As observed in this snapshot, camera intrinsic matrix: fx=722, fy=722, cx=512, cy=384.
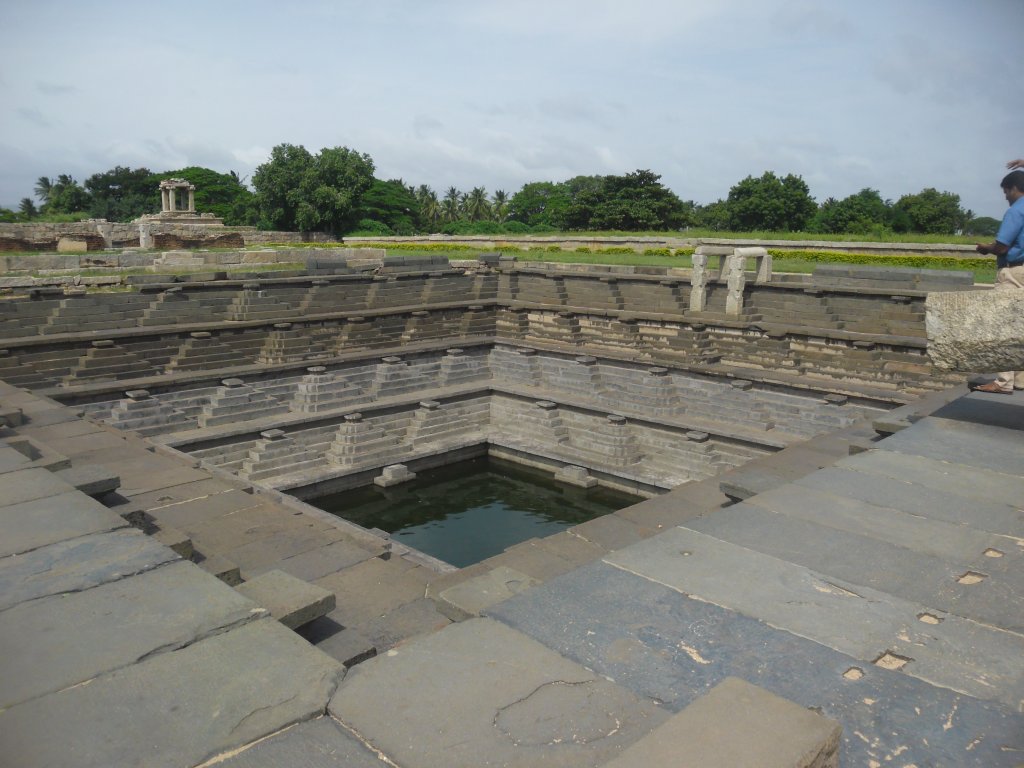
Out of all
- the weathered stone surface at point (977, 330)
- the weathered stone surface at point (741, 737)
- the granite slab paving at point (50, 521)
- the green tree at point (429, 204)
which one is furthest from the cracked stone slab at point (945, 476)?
the green tree at point (429, 204)

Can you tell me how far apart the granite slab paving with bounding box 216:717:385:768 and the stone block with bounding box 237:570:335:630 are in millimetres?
999

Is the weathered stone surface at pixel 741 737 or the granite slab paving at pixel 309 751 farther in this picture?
the granite slab paving at pixel 309 751

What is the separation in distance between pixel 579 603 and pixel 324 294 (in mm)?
12443

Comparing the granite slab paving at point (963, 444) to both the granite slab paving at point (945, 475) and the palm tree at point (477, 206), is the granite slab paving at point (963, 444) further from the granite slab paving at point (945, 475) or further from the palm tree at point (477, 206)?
the palm tree at point (477, 206)

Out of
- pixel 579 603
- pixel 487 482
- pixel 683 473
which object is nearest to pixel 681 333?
pixel 683 473

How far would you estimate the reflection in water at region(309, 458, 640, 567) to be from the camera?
10766mm

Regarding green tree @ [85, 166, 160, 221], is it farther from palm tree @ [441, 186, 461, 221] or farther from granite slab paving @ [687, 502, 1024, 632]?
granite slab paving @ [687, 502, 1024, 632]

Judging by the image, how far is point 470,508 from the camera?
12094mm

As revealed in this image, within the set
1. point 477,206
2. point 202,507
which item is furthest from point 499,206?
point 202,507

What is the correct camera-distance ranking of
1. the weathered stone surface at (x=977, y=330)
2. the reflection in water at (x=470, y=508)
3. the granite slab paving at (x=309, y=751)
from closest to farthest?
the granite slab paving at (x=309, y=751), the weathered stone surface at (x=977, y=330), the reflection in water at (x=470, y=508)

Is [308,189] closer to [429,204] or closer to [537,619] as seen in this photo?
[429,204]

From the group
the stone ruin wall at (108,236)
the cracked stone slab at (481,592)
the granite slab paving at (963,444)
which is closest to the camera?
the cracked stone slab at (481,592)

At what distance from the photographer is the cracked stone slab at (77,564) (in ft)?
11.1

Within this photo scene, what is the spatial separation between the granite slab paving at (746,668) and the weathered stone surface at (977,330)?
3.30 metres
